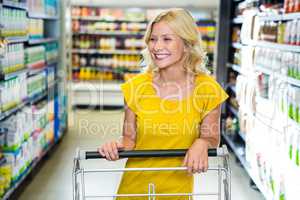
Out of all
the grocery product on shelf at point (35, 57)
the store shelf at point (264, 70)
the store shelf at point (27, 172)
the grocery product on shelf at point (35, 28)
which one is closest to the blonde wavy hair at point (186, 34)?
the store shelf at point (264, 70)

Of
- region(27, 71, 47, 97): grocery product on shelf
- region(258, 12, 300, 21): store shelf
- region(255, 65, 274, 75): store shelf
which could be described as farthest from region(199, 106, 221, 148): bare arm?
region(27, 71, 47, 97): grocery product on shelf

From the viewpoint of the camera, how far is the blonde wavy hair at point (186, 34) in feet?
6.07

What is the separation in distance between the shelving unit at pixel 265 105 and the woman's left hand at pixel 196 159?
168 centimetres

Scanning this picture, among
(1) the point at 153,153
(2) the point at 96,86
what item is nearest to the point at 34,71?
(1) the point at 153,153

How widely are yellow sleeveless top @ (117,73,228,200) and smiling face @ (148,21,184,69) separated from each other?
0.16 meters

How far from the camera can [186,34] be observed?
6.15ft

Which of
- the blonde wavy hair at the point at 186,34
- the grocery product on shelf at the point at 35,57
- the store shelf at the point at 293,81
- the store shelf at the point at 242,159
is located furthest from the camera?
the grocery product on shelf at the point at 35,57

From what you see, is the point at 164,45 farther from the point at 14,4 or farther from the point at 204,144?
the point at 14,4

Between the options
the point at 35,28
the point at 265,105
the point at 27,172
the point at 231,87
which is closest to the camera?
→ the point at 265,105

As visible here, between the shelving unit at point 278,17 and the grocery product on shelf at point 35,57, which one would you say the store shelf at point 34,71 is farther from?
the shelving unit at point 278,17

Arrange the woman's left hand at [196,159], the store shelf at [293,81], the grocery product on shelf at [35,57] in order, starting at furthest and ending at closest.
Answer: the grocery product on shelf at [35,57] → the store shelf at [293,81] → the woman's left hand at [196,159]

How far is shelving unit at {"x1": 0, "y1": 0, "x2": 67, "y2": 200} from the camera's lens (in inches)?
166

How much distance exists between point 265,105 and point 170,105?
93.1 inches

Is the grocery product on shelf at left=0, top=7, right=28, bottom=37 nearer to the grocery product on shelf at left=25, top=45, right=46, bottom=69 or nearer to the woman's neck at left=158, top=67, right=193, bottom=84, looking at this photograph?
the grocery product on shelf at left=25, top=45, right=46, bottom=69
